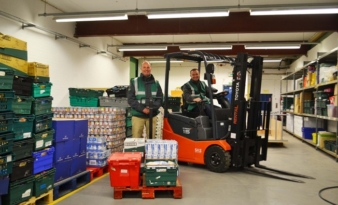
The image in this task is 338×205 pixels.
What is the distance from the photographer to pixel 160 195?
4.96 meters

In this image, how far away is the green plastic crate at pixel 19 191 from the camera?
147 inches

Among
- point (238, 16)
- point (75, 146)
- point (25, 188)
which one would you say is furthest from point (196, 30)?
point (25, 188)

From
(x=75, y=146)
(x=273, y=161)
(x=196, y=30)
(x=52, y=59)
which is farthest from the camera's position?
(x=196, y=30)

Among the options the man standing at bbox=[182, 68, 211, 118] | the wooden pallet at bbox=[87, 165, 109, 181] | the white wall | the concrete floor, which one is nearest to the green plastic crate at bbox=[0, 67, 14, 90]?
the concrete floor

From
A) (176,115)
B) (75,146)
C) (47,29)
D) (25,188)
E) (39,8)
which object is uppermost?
(39,8)

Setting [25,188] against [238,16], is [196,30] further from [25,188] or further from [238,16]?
[25,188]

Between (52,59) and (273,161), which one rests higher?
(52,59)

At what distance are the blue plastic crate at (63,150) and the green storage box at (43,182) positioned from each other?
29cm

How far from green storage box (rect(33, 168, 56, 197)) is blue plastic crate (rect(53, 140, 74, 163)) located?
288mm

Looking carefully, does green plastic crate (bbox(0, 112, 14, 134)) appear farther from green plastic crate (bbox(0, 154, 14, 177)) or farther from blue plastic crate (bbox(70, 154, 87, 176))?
blue plastic crate (bbox(70, 154, 87, 176))

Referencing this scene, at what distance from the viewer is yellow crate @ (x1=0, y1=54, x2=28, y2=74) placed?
384cm

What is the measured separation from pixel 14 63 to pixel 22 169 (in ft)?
4.79

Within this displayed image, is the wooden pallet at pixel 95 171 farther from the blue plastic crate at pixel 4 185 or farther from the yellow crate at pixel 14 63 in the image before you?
the yellow crate at pixel 14 63

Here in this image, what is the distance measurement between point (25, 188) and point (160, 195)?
6.91ft
